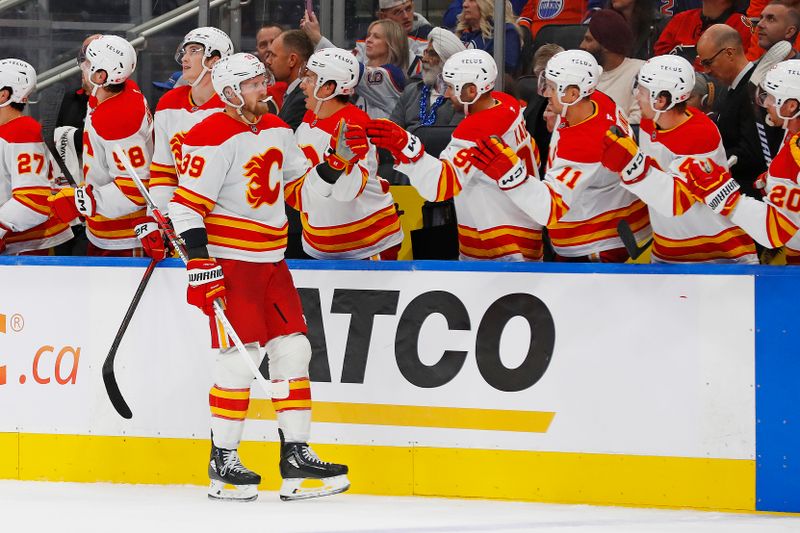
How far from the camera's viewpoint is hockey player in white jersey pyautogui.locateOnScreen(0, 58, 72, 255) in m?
5.20

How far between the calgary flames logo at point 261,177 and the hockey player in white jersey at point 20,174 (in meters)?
1.17

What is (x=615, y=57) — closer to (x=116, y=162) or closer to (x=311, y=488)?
(x=116, y=162)

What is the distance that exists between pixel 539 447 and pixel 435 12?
2.32 m

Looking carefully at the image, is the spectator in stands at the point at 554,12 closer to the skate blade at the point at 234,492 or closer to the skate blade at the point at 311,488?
the skate blade at the point at 311,488

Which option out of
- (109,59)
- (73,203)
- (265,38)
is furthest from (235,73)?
(265,38)

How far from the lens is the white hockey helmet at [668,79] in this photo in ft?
14.8

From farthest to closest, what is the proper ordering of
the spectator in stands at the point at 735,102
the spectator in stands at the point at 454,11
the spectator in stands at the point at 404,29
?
the spectator in stands at the point at 404,29
the spectator in stands at the point at 454,11
the spectator in stands at the point at 735,102

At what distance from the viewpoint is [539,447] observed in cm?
444

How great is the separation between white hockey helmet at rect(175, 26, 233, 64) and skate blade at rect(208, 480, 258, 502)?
1703 millimetres

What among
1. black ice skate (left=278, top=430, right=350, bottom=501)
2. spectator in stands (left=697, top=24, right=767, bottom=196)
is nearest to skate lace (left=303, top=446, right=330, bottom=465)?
black ice skate (left=278, top=430, right=350, bottom=501)

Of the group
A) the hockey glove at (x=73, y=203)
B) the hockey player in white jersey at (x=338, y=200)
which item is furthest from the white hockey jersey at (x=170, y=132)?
the hockey player in white jersey at (x=338, y=200)

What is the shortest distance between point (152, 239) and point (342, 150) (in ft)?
2.54

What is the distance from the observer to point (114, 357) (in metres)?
4.81

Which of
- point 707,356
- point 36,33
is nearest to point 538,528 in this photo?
point 707,356
